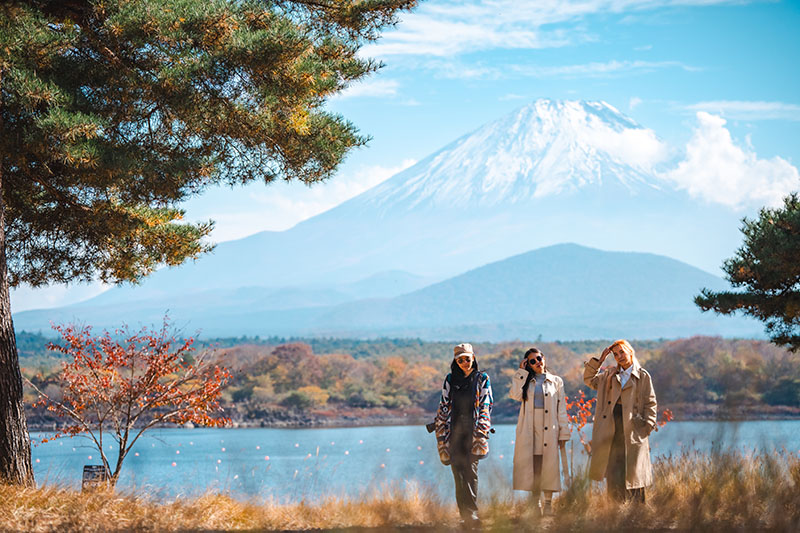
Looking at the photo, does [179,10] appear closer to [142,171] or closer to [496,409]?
[142,171]

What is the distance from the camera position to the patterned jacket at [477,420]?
6980 millimetres

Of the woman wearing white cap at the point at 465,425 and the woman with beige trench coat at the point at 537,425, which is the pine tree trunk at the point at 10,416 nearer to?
the woman wearing white cap at the point at 465,425

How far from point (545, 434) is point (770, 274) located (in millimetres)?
3173

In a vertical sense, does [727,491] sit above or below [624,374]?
below

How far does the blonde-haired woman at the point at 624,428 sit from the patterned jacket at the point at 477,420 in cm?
83

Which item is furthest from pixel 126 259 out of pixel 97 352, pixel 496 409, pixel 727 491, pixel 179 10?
pixel 496 409

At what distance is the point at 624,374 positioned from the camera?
288 inches

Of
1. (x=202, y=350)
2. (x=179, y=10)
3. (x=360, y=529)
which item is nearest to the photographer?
(x=360, y=529)

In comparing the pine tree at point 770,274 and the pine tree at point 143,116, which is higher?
the pine tree at point 143,116

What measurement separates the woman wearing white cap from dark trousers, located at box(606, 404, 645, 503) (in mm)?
1001

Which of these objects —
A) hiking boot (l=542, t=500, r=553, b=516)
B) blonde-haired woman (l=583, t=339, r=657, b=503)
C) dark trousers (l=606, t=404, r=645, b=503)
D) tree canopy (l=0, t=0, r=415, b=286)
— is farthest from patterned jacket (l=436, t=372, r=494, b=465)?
tree canopy (l=0, t=0, r=415, b=286)

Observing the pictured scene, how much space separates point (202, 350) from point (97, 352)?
1.15 m

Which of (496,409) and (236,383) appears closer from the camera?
(496,409)

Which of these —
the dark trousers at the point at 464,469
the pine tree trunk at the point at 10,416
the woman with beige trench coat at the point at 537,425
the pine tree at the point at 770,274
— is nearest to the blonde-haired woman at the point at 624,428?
the woman with beige trench coat at the point at 537,425
